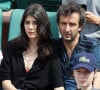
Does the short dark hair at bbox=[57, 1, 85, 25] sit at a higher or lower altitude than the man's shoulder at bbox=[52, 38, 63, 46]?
higher

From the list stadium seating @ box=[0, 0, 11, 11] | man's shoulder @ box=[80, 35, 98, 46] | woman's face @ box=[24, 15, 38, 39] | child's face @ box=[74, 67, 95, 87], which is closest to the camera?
child's face @ box=[74, 67, 95, 87]

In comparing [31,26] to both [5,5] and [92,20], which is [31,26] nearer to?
[92,20]

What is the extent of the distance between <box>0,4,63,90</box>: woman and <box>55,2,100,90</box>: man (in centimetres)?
10

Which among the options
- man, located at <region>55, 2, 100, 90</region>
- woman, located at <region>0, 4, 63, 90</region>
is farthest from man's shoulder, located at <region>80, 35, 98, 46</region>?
woman, located at <region>0, 4, 63, 90</region>

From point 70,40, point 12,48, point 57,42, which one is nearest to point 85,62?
point 70,40

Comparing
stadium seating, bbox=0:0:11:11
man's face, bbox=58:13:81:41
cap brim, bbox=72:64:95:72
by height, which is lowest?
cap brim, bbox=72:64:95:72

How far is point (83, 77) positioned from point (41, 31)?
0.67 metres

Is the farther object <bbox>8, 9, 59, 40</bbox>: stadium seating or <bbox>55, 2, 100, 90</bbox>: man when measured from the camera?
<bbox>8, 9, 59, 40</bbox>: stadium seating

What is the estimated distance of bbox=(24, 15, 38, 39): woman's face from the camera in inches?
117

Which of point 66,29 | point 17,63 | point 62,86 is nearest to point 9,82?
point 17,63

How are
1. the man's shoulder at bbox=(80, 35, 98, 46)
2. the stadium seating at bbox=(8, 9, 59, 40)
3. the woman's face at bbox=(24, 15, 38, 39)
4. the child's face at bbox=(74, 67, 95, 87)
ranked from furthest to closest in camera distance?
the stadium seating at bbox=(8, 9, 59, 40) → the man's shoulder at bbox=(80, 35, 98, 46) → the woman's face at bbox=(24, 15, 38, 39) → the child's face at bbox=(74, 67, 95, 87)

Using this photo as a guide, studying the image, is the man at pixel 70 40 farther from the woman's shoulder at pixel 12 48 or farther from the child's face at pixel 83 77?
the child's face at pixel 83 77

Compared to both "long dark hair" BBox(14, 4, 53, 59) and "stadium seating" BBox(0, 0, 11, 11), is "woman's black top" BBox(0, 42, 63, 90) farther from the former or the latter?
"stadium seating" BBox(0, 0, 11, 11)

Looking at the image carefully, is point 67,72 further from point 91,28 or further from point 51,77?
point 91,28
